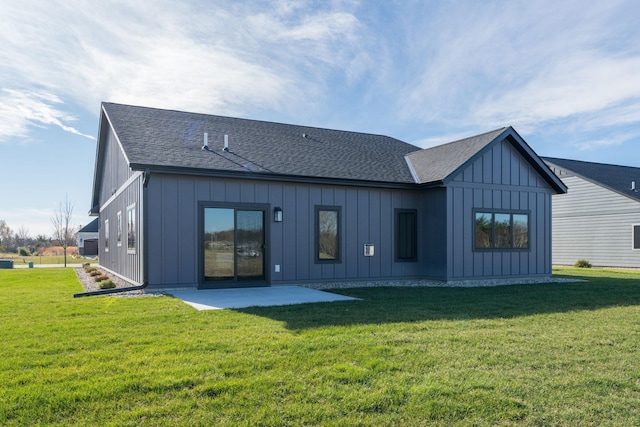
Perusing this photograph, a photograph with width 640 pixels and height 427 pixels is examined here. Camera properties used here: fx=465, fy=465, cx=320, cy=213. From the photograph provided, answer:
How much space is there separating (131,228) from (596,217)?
19748 mm

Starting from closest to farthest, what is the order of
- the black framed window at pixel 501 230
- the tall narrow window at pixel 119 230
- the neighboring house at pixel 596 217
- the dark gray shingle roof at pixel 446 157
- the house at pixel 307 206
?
the house at pixel 307 206, the dark gray shingle roof at pixel 446 157, the black framed window at pixel 501 230, the tall narrow window at pixel 119 230, the neighboring house at pixel 596 217

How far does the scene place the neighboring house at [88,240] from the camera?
38.5 metres

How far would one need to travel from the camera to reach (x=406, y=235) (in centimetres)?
1277

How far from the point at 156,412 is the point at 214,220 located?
7.53m

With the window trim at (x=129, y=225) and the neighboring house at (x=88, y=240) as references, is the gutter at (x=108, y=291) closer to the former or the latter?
the window trim at (x=129, y=225)

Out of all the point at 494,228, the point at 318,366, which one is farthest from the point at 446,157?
the point at 318,366

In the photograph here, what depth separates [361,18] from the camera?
40.7ft

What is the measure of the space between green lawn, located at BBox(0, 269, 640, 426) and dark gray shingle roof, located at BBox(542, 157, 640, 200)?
16.1 meters

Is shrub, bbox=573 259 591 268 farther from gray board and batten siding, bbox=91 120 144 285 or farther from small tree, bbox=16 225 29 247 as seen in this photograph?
small tree, bbox=16 225 29 247

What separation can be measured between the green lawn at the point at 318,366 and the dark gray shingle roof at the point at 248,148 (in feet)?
13.4

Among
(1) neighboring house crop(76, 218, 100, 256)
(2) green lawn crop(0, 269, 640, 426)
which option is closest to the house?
(2) green lawn crop(0, 269, 640, 426)

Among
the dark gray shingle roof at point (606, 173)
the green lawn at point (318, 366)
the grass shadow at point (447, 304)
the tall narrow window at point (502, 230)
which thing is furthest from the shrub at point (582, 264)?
the green lawn at point (318, 366)

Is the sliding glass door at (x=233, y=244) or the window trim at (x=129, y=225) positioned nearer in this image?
the sliding glass door at (x=233, y=244)

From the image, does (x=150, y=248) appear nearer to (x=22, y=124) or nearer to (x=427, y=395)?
(x=427, y=395)
